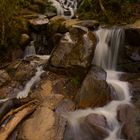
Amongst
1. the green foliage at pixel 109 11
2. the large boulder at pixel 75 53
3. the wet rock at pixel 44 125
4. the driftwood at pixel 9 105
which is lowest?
the wet rock at pixel 44 125

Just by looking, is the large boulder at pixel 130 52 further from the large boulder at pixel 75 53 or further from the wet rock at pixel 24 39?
the wet rock at pixel 24 39

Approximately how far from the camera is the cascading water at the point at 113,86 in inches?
292

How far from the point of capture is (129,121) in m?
7.53

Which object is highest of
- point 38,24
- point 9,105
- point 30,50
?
point 38,24

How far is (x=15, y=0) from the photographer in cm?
1065

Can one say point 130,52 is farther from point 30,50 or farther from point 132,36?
point 30,50

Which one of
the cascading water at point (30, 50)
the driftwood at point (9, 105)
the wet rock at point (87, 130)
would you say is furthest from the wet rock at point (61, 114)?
the cascading water at point (30, 50)

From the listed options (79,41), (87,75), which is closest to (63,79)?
(87,75)

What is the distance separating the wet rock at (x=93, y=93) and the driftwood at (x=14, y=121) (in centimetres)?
139

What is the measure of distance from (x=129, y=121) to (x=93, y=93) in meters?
1.27

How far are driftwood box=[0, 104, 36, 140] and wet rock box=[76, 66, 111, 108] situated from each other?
4.55 ft

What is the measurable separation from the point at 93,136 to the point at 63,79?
232 cm

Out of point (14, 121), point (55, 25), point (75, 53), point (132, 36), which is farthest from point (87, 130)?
point (55, 25)

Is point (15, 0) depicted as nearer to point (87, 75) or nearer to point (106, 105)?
point (87, 75)
